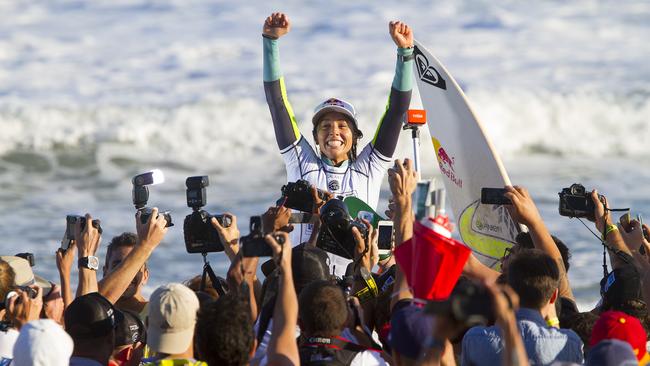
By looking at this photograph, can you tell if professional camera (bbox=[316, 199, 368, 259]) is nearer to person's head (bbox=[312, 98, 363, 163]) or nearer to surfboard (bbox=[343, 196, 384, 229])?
surfboard (bbox=[343, 196, 384, 229])

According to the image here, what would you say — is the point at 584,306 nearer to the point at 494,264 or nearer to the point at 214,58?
the point at 494,264

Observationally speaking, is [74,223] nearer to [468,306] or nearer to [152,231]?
[152,231]

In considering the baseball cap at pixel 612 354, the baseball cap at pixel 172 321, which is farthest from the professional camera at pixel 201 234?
the baseball cap at pixel 612 354

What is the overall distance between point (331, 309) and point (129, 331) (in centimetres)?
116

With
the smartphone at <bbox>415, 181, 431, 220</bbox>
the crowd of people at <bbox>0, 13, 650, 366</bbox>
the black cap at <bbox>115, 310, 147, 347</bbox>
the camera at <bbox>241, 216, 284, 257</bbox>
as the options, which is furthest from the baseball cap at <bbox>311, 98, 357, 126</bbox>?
the smartphone at <bbox>415, 181, 431, 220</bbox>

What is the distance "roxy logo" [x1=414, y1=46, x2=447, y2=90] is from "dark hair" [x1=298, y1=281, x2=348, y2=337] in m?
3.02

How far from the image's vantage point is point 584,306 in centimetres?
1077

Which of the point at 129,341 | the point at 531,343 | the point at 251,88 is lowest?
the point at 129,341

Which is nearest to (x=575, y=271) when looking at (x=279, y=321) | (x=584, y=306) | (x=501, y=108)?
(x=584, y=306)

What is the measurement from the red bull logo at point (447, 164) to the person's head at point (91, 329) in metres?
2.90

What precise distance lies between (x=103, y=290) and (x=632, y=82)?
1954cm

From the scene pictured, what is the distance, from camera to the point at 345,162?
22.6ft

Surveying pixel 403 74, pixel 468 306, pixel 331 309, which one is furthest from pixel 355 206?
pixel 468 306

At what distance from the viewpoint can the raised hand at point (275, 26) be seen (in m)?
6.91
